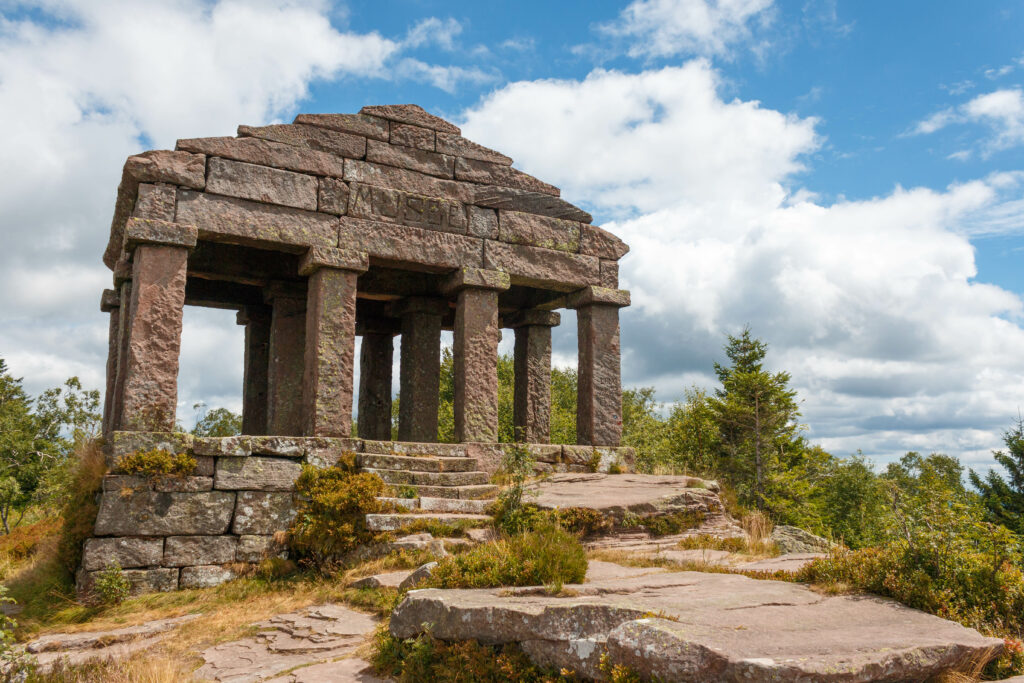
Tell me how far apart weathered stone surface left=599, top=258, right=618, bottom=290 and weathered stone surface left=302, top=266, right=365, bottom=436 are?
452cm

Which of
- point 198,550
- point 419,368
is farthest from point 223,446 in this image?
point 419,368

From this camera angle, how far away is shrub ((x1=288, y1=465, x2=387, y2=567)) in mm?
9648

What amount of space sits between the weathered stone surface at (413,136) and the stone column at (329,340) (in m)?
2.16

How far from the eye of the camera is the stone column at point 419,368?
49.3 feet

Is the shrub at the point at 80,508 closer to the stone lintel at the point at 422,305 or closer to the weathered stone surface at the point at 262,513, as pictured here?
the weathered stone surface at the point at 262,513

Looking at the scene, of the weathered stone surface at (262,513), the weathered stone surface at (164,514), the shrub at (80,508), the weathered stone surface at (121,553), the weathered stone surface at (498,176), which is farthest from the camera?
the weathered stone surface at (498,176)

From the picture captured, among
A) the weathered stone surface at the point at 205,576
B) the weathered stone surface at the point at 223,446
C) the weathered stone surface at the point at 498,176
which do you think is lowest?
the weathered stone surface at the point at 205,576

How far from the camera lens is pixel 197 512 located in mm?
9930

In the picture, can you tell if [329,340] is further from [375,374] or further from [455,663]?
[455,663]

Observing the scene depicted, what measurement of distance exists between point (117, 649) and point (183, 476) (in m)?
2.74

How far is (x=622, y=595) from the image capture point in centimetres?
585

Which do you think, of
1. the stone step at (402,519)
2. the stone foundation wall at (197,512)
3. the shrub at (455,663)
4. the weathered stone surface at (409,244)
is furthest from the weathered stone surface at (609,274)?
the shrub at (455,663)

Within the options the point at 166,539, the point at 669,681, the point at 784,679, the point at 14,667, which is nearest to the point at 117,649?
the point at 14,667

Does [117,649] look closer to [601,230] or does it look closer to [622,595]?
[622,595]
